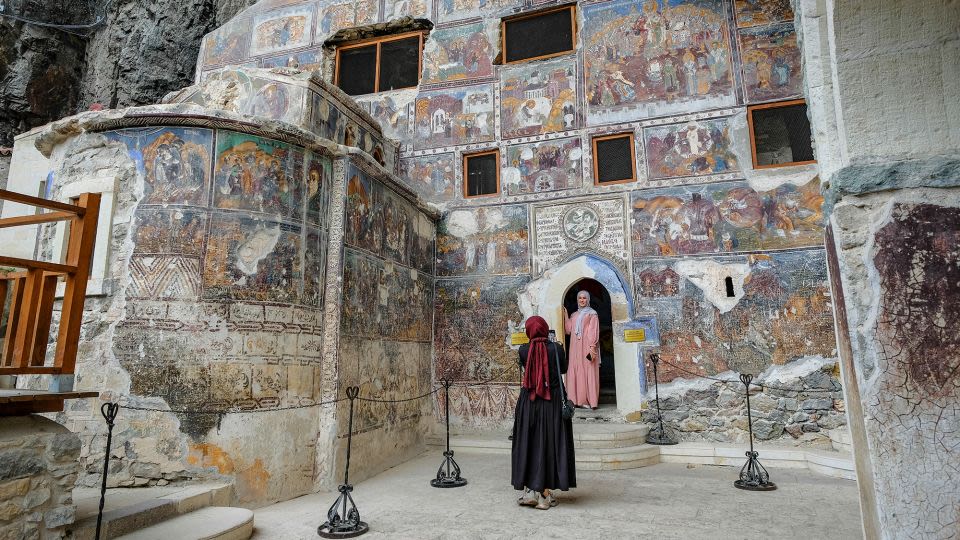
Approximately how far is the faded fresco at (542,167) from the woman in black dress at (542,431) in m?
5.25

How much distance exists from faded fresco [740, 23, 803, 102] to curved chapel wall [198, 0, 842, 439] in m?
0.02

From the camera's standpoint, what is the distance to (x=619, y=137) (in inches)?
391

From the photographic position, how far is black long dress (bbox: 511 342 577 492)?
16.6ft

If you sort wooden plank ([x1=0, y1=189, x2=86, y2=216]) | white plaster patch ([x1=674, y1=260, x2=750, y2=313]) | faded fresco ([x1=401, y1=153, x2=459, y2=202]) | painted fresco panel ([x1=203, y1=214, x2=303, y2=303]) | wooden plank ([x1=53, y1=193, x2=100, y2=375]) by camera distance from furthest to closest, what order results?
faded fresco ([x1=401, y1=153, x2=459, y2=202]) → white plaster patch ([x1=674, y1=260, x2=750, y2=313]) → painted fresco panel ([x1=203, y1=214, x2=303, y2=303]) → wooden plank ([x1=53, y1=193, x2=100, y2=375]) → wooden plank ([x1=0, y1=189, x2=86, y2=216])

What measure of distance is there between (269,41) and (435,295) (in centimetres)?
727

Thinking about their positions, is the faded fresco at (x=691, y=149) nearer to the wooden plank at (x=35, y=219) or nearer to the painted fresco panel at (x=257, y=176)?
the painted fresco panel at (x=257, y=176)

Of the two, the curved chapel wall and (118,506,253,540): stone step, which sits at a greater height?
the curved chapel wall

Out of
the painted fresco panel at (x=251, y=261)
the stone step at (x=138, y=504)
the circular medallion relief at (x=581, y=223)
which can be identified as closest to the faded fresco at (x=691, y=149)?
the circular medallion relief at (x=581, y=223)

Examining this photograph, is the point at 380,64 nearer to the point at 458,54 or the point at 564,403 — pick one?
the point at 458,54

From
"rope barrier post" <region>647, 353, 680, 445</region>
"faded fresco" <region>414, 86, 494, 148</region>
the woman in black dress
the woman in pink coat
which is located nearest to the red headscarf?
the woman in black dress

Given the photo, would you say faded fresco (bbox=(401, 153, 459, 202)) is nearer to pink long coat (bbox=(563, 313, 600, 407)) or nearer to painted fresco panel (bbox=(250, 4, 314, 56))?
pink long coat (bbox=(563, 313, 600, 407))

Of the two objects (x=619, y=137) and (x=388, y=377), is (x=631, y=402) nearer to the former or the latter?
(x=388, y=377)

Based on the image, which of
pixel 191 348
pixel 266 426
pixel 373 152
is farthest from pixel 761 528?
pixel 373 152

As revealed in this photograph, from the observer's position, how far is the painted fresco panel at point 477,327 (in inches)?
378
